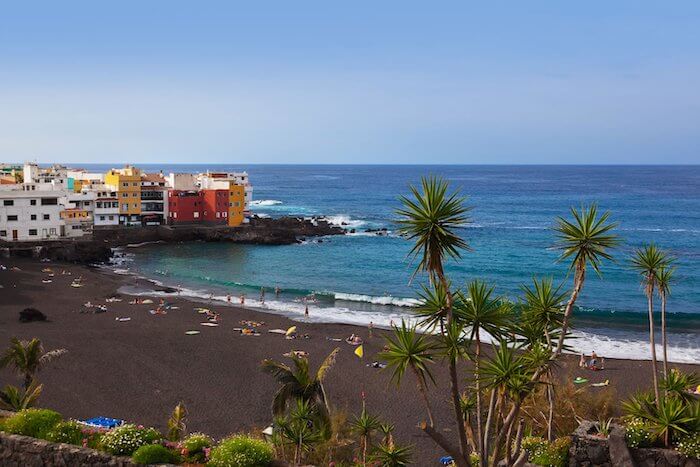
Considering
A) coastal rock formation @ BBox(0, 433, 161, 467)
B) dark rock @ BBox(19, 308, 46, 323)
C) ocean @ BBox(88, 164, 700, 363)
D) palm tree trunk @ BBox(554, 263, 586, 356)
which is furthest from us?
ocean @ BBox(88, 164, 700, 363)

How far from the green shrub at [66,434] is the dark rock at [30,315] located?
3336cm

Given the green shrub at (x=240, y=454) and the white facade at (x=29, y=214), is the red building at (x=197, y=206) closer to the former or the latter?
the white facade at (x=29, y=214)

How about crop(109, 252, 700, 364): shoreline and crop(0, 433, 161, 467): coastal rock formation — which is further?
crop(109, 252, 700, 364): shoreline

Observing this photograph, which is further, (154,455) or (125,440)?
(125,440)

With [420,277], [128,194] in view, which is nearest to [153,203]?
[128,194]

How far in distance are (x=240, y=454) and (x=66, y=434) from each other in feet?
12.0

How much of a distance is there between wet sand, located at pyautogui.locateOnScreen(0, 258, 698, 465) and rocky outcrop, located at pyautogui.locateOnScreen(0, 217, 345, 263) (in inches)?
909

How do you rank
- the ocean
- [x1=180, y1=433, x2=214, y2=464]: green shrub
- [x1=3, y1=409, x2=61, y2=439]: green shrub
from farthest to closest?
the ocean, [x1=3, y1=409, x2=61, y2=439]: green shrub, [x1=180, y1=433, x2=214, y2=464]: green shrub

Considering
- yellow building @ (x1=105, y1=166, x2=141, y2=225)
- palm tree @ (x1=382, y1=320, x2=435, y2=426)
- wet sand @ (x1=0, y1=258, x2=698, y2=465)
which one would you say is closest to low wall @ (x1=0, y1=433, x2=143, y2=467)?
palm tree @ (x1=382, y1=320, x2=435, y2=426)

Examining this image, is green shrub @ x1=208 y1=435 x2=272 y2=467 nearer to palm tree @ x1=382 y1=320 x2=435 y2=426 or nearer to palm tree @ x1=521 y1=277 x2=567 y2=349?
palm tree @ x1=382 y1=320 x2=435 y2=426

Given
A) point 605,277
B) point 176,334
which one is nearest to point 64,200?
point 176,334

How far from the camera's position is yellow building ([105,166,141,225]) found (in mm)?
90562

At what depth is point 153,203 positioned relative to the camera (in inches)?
3711

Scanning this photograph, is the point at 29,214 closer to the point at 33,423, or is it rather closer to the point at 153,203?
the point at 153,203
